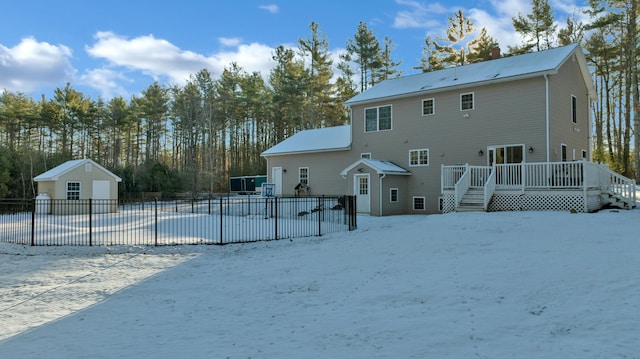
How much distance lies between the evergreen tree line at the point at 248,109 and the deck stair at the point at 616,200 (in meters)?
15.1

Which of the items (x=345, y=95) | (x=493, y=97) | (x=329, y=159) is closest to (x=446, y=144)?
(x=493, y=97)

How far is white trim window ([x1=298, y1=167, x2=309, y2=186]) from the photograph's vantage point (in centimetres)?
2634

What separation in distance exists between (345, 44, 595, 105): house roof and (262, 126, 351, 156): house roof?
2.86 metres

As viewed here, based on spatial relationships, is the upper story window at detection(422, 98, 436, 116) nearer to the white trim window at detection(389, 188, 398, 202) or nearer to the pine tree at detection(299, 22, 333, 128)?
the white trim window at detection(389, 188, 398, 202)

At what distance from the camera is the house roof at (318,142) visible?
24922 mm

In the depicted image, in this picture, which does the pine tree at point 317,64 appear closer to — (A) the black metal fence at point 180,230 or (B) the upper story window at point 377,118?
(B) the upper story window at point 377,118

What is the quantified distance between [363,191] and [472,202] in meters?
5.90

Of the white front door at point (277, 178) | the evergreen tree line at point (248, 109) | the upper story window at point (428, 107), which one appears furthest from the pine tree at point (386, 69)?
the upper story window at point (428, 107)

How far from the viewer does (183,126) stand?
54125 millimetres

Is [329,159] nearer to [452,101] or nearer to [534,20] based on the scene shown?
[452,101]

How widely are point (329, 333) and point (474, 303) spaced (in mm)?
2137

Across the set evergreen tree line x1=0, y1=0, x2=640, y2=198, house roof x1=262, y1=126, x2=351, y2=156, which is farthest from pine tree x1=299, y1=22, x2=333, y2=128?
house roof x1=262, y1=126, x2=351, y2=156

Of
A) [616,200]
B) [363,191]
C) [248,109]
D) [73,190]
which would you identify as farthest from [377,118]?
[248,109]

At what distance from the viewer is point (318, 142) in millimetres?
26859
